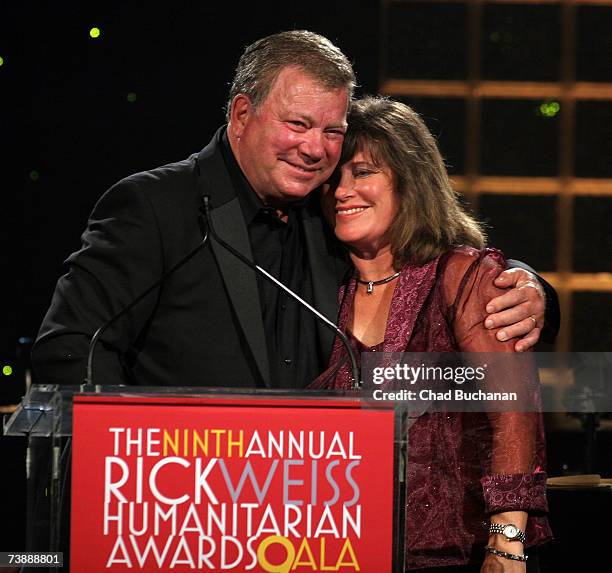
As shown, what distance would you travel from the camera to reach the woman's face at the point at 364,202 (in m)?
1.76

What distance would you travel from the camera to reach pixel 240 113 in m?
1.78

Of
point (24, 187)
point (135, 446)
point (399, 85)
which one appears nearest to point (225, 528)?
point (135, 446)

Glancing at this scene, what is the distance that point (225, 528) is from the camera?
1.15 metres

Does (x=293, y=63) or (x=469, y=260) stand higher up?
(x=293, y=63)

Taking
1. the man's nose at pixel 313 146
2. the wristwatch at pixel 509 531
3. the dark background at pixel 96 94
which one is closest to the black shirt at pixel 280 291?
the man's nose at pixel 313 146

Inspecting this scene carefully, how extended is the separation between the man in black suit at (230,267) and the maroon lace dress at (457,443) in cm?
6

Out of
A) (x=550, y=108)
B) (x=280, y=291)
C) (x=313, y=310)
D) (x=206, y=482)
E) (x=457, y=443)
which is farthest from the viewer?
(x=550, y=108)

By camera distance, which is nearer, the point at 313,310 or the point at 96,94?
the point at 313,310

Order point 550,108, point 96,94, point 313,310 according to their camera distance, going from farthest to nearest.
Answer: point 550,108, point 96,94, point 313,310

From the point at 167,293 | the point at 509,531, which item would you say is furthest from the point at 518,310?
the point at 167,293

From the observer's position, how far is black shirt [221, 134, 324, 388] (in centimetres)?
173

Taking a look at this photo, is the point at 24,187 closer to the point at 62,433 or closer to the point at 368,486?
the point at 62,433

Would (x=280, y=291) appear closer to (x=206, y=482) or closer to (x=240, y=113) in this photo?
(x=240, y=113)

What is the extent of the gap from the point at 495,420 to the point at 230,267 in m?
0.49
